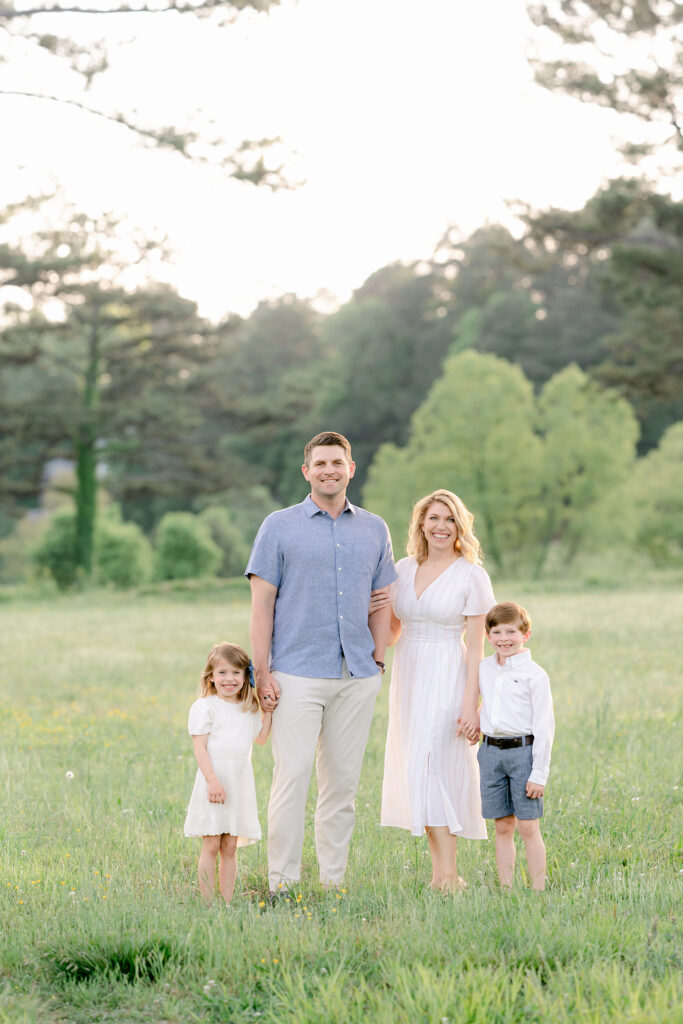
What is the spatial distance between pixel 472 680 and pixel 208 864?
5.05ft

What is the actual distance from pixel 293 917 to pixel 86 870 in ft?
5.02

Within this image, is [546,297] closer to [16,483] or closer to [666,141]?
[16,483]

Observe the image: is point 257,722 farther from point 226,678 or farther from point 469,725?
point 469,725

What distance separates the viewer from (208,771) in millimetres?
5082

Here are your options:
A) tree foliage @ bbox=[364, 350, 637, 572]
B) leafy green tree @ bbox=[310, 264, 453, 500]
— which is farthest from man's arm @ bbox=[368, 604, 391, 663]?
leafy green tree @ bbox=[310, 264, 453, 500]

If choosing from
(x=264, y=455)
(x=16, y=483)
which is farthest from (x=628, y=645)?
(x=264, y=455)

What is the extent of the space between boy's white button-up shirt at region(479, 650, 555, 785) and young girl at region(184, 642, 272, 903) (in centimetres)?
110

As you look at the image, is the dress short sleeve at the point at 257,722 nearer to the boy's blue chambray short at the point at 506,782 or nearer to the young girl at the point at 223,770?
the young girl at the point at 223,770

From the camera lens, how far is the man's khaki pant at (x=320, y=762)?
527 centimetres

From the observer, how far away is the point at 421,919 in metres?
4.51

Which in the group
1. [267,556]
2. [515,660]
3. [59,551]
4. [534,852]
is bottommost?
[534,852]

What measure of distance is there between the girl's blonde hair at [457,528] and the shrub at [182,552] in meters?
37.6

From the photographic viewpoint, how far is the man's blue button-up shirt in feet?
17.3

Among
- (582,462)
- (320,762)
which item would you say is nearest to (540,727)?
(320,762)
